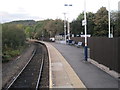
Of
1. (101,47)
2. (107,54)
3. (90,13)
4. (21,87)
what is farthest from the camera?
(90,13)

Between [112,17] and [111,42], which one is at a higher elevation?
[112,17]

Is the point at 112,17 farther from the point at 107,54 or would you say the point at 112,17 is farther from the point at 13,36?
the point at 107,54

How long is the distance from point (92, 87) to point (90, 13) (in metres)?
92.7

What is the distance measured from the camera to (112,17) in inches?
3059

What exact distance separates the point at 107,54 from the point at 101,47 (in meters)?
2.03

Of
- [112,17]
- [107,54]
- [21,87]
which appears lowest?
[21,87]

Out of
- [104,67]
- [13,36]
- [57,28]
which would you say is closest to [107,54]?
[104,67]

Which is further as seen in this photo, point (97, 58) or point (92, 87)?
point (97, 58)

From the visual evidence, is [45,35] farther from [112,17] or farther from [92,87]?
[92,87]

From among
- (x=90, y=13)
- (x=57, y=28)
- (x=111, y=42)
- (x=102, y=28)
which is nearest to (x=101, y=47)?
(x=111, y=42)

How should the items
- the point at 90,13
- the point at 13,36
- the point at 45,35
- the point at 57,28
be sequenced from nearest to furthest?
1. the point at 13,36
2. the point at 90,13
3. the point at 57,28
4. the point at 45,35

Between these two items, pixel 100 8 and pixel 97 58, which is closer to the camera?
pixel 97 58

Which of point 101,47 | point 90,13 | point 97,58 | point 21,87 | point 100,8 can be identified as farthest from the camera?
point 90,13

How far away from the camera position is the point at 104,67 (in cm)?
1689
